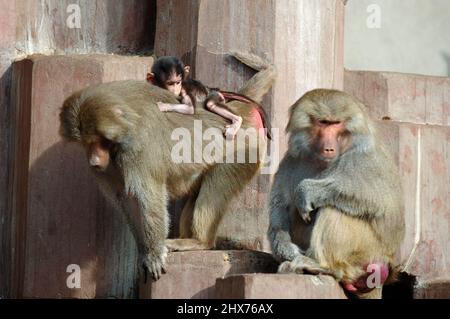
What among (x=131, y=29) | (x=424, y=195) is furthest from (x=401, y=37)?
(x=131, y=29)

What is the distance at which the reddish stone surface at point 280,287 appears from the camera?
291 inches

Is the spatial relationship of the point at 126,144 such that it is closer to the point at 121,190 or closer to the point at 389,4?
the point at 121,190

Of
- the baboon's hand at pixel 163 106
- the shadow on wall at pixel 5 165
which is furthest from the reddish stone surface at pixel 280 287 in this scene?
the shadow on wall at pixel 5 165

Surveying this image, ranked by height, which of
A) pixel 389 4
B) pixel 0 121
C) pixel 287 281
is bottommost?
pixel 287 281

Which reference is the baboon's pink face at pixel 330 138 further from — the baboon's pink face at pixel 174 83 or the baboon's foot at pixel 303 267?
the baboon's pink face at pixel 174 83

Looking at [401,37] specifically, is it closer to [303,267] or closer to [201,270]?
[201,270]

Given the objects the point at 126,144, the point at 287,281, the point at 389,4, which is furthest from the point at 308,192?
the point at 389,4

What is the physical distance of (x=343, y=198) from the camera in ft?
26.0

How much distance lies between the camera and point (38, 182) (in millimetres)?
9508

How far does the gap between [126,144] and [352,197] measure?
5.22 ft

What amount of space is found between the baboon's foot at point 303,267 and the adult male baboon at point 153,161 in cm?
101

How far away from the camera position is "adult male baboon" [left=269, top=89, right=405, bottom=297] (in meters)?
7.90

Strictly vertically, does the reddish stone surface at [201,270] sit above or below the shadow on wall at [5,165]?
below

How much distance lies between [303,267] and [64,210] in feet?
7.92
